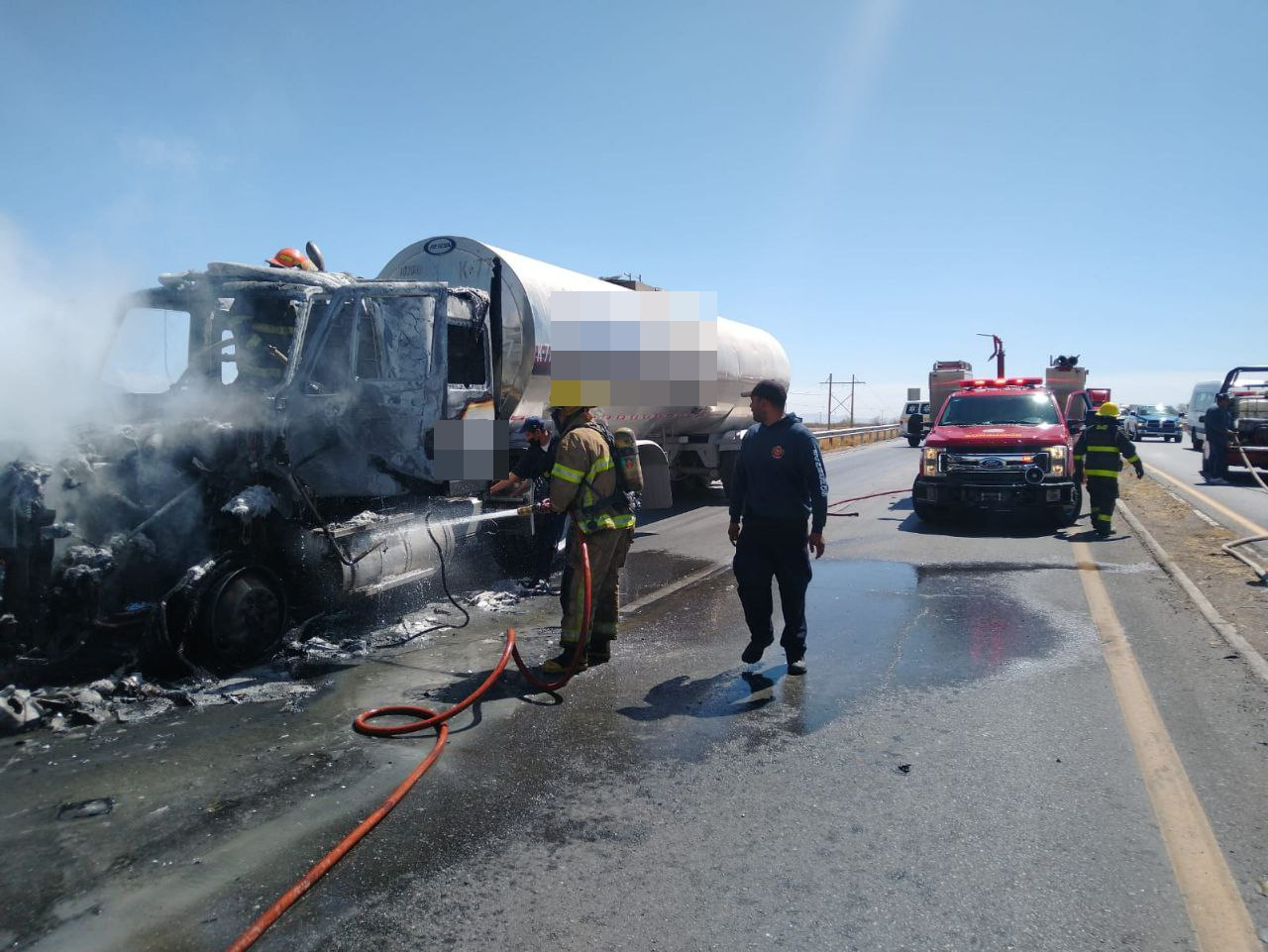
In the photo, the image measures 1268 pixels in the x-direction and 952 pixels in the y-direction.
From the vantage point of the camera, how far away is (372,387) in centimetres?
673

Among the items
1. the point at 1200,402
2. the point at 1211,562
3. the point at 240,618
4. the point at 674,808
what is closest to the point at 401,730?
the point at 674,808

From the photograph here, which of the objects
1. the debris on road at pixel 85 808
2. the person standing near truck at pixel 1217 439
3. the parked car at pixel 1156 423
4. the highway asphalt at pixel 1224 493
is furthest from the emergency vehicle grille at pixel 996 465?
the parked car at pixel 1156 423

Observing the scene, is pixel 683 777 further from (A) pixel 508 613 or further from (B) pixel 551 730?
(A) pixel 508 613

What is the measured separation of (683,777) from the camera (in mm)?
4012

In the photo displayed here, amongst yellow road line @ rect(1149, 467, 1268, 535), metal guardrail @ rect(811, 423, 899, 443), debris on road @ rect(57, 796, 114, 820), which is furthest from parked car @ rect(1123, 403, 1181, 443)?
debris on road @ rect(57, 796, 114, 820)

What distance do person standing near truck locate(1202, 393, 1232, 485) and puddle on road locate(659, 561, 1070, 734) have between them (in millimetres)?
13016

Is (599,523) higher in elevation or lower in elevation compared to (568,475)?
lower

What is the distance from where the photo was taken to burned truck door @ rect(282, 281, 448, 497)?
650 centimetres

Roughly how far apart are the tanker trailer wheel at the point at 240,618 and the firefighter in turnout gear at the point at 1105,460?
31.5 ft

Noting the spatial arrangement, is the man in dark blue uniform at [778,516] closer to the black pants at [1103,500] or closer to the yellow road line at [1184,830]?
the yellow road line at [1184,830]

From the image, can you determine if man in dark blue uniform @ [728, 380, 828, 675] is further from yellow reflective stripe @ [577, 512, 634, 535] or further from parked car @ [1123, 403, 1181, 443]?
parked car @ [1123, 403, 1181, 443]

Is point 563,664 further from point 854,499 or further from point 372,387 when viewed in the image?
point 854,499

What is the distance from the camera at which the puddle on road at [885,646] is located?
5.09 metres

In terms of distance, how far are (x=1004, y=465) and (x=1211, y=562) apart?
2.80 m
